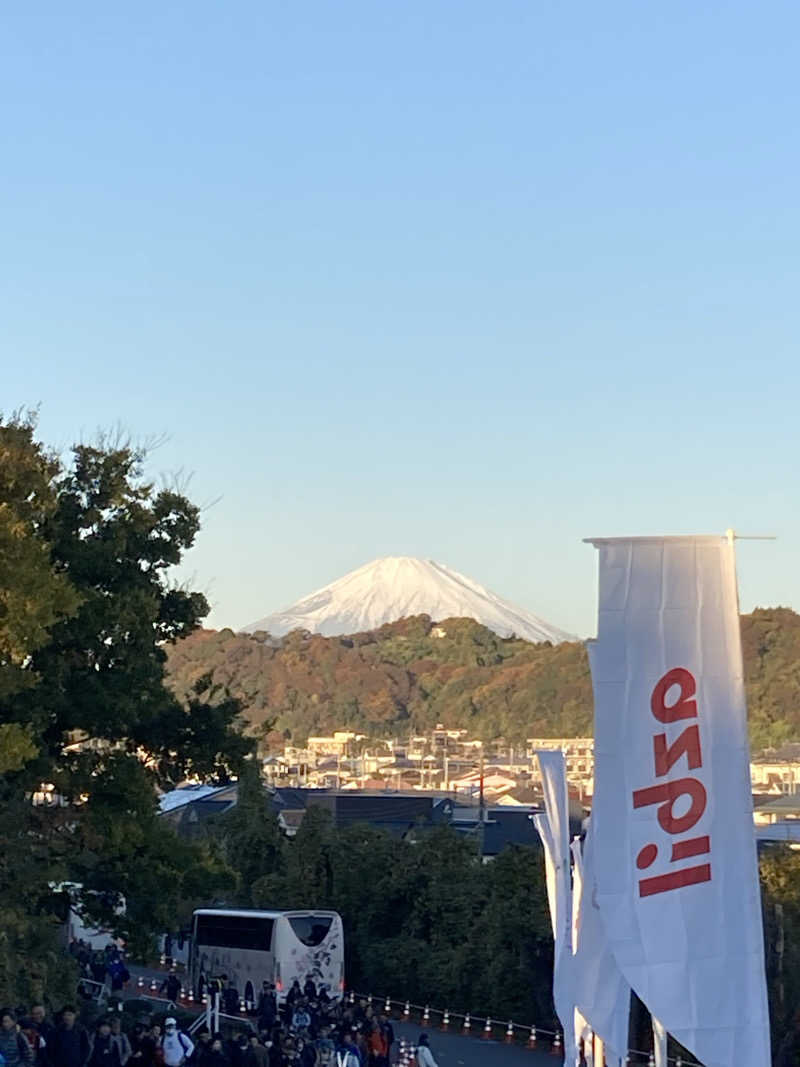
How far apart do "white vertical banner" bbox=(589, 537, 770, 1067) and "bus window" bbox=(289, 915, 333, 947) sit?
23458mm

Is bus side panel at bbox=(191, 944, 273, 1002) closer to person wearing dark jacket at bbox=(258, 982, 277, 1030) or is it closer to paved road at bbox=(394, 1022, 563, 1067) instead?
paved road at bbox=(394, 1022, 563, 1067)

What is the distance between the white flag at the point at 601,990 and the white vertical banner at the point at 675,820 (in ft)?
15.6

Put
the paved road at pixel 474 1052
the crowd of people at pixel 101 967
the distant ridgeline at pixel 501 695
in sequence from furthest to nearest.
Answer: the distant ridgeline at pixel 501 695 < the crowd of people at pixel 101 967 < the paved road at pixel 474 1052

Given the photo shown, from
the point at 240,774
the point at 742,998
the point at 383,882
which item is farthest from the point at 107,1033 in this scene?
the point at 383,882

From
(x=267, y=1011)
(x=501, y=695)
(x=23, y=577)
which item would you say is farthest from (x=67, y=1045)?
(x=501, y=695)

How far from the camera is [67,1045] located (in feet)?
48.1

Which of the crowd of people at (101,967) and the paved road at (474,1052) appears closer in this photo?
the paved road at (474,1052)

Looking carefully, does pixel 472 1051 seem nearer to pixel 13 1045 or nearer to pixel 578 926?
pixel 578 926

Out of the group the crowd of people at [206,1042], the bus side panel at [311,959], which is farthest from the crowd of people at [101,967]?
the crowd of people at [206,1042]

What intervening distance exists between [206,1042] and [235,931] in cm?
1648

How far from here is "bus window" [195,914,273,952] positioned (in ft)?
106

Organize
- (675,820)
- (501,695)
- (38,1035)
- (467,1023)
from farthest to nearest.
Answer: (501,695) < (467,1023) < (38,1035) < (675,820)

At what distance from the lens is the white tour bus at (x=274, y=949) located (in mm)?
31922

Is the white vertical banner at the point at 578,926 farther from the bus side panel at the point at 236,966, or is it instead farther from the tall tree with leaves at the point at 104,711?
the bus side panel at the point at 236,966
